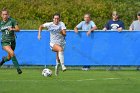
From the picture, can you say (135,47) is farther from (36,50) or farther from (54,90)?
(54,90)

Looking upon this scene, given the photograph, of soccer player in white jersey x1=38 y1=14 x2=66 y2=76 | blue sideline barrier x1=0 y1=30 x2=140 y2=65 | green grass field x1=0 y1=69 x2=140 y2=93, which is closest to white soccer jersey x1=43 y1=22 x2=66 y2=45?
soccer player in white jersey x1=38 y1=14 x2=66 y2=76

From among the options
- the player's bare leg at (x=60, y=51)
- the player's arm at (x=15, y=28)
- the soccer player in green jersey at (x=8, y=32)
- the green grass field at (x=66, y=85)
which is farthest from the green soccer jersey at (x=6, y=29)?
the green grass field at (x=66, y=85)

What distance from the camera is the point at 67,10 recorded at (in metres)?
31.9

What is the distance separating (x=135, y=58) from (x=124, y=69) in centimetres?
57

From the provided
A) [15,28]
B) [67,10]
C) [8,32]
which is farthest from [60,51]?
[67,10]

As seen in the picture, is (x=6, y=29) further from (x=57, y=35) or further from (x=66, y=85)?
(x=66, y=85)

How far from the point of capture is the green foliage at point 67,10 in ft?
102

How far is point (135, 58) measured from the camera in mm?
19438

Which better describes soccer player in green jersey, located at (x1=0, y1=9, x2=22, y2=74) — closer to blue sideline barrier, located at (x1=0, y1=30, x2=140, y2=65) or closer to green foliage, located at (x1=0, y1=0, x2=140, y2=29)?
blue sideline barrier, located at (x1=0, y1=30, x2=140, y2=65)

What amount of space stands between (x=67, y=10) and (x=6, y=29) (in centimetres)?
1543

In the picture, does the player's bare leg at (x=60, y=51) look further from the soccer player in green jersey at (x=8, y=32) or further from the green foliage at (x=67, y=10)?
the green foliage at (x=67, y=10)

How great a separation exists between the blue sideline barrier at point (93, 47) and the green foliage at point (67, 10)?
10530 millimetres

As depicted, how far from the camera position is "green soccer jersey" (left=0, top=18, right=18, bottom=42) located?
16.5 metres

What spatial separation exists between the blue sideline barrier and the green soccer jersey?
280 cm
